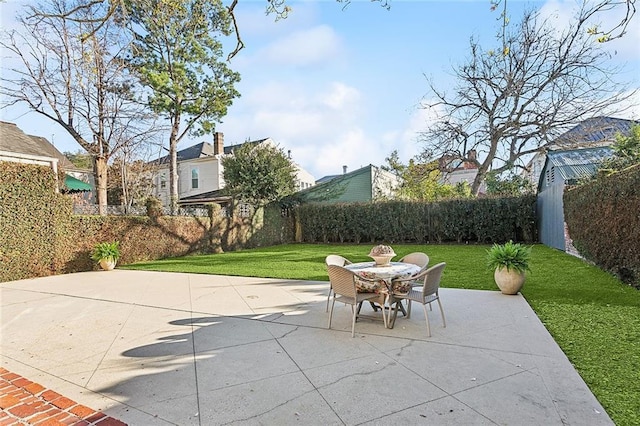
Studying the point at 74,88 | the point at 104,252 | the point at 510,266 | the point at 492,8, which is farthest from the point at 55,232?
the point at 492,8

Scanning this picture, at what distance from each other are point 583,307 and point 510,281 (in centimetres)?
108

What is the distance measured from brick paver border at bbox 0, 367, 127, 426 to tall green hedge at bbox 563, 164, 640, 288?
7.79 m

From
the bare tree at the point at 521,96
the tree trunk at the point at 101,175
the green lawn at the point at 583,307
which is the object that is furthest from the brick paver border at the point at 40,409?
the bare tree at the point at 521,96

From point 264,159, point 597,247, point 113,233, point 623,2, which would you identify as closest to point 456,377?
point 623,2

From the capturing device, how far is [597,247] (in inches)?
312

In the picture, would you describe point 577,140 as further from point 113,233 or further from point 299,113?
point 113,233

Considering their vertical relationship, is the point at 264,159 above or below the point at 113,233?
above

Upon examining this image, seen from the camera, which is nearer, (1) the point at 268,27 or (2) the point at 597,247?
(1) the point at 268,27

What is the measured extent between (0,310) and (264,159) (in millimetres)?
13173

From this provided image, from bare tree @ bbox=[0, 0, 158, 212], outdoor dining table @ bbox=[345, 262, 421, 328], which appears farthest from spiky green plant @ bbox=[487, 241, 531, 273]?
bare tree @ bbox=[0, 0, 158, 212]

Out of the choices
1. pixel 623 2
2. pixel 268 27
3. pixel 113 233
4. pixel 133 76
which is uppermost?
pixel 133 76

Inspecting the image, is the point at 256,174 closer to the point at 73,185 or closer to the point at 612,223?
the point at 73,185

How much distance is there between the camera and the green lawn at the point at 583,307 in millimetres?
2908

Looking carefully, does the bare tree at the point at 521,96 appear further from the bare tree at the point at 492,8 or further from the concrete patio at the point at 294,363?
the concrete patio at the point at 294,363
